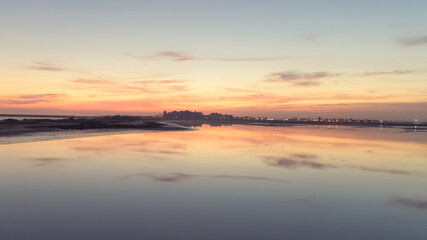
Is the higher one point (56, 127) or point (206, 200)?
point (56, 127)

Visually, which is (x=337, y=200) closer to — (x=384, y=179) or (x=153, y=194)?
(x=384, y=179)

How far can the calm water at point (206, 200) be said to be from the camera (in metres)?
8.20

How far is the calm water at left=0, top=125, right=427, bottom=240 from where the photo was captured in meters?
8.20

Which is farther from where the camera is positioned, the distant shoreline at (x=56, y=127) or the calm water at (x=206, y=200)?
the distant shoreline at (x=56, y=127)

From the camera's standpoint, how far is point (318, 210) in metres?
10.1

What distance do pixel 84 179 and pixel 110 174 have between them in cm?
151

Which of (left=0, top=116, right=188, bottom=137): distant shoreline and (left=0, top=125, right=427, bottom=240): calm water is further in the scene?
(left=0, top=116, right=188, bottom=137): distant shoreline

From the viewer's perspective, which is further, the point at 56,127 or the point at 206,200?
the point at 56,127

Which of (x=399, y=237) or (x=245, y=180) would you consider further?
(x=245, y=180)

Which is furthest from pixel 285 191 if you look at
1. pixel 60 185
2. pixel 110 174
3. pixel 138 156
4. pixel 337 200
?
pixel 138 156

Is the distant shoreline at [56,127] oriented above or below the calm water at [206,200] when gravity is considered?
above

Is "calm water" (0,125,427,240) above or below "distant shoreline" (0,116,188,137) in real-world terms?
below

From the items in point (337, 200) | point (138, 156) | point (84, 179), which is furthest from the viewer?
point (138, 156)

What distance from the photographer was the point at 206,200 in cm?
1112
